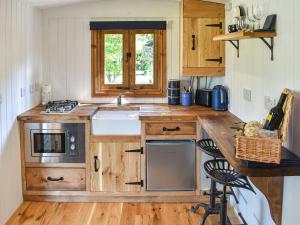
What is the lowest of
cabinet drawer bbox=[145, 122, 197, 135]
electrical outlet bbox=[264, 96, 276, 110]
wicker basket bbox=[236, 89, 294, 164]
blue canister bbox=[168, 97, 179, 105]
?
cabinet drawer bbox=[145, 122, 197, 135]

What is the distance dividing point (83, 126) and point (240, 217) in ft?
5.70

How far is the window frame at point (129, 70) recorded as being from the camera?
4.69 meters

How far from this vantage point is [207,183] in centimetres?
409

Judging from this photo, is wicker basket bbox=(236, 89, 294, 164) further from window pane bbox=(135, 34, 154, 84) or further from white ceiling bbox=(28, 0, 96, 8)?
white ceiling bbox=(28, 0, 96, 8)

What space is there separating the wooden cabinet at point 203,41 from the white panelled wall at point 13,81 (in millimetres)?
1656

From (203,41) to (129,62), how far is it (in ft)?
3.08

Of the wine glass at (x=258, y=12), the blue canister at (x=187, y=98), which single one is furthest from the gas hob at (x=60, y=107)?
the wine glass at (x=258, y=12)

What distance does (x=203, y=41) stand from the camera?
4.28 metres

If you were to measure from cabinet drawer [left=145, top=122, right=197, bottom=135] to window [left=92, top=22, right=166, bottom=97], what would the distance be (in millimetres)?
862

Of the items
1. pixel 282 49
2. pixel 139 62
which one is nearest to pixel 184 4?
pixel 139 62

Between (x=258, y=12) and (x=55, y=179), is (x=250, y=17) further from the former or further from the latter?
(x=55, y=179)

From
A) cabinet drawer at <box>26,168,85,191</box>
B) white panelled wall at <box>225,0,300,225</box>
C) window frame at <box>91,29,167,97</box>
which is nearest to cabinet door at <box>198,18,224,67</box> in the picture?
white panelled wall at <box>225,0,300,225</box>

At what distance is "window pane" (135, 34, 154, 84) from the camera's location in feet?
15.4

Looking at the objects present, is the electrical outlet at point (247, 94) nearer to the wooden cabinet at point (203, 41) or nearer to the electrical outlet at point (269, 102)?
the electrical outlet at point (269, 102)
